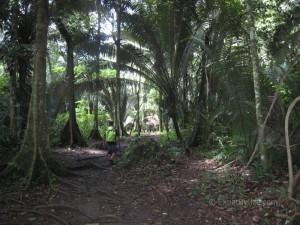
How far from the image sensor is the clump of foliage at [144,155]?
31.9 feet

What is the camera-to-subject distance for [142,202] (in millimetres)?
6555

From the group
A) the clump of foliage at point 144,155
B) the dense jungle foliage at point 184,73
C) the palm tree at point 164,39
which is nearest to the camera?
the dense jungle foliage at point 184,73

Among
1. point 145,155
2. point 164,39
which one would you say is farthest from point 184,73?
point 145,155

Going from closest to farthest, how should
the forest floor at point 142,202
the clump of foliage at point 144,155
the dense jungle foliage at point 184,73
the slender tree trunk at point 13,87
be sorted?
the forest floor at point 142,202 < the dense jungle foliage at point 184,73 < the clump of foliage at point 144,155 < the slender tree trunk at point 13,87

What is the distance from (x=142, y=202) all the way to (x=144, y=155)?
339cm

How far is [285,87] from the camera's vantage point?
718cm

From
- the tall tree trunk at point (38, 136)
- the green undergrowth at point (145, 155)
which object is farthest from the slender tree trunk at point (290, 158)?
the green undergrowth at point (145, 155)

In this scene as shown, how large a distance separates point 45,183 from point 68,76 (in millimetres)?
8634

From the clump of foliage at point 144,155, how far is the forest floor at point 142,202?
89 centimetres

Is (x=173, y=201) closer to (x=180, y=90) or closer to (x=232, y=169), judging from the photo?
(x=232, y=169)

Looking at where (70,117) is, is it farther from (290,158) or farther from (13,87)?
(290,158)

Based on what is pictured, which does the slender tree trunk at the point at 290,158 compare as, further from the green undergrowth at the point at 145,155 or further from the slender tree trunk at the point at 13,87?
the slender tree trunk at the point at 13,87

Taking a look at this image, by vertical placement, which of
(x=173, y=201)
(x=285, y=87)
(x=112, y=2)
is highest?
(x=112, y=2)

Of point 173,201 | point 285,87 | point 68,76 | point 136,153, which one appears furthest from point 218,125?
point 68,76
